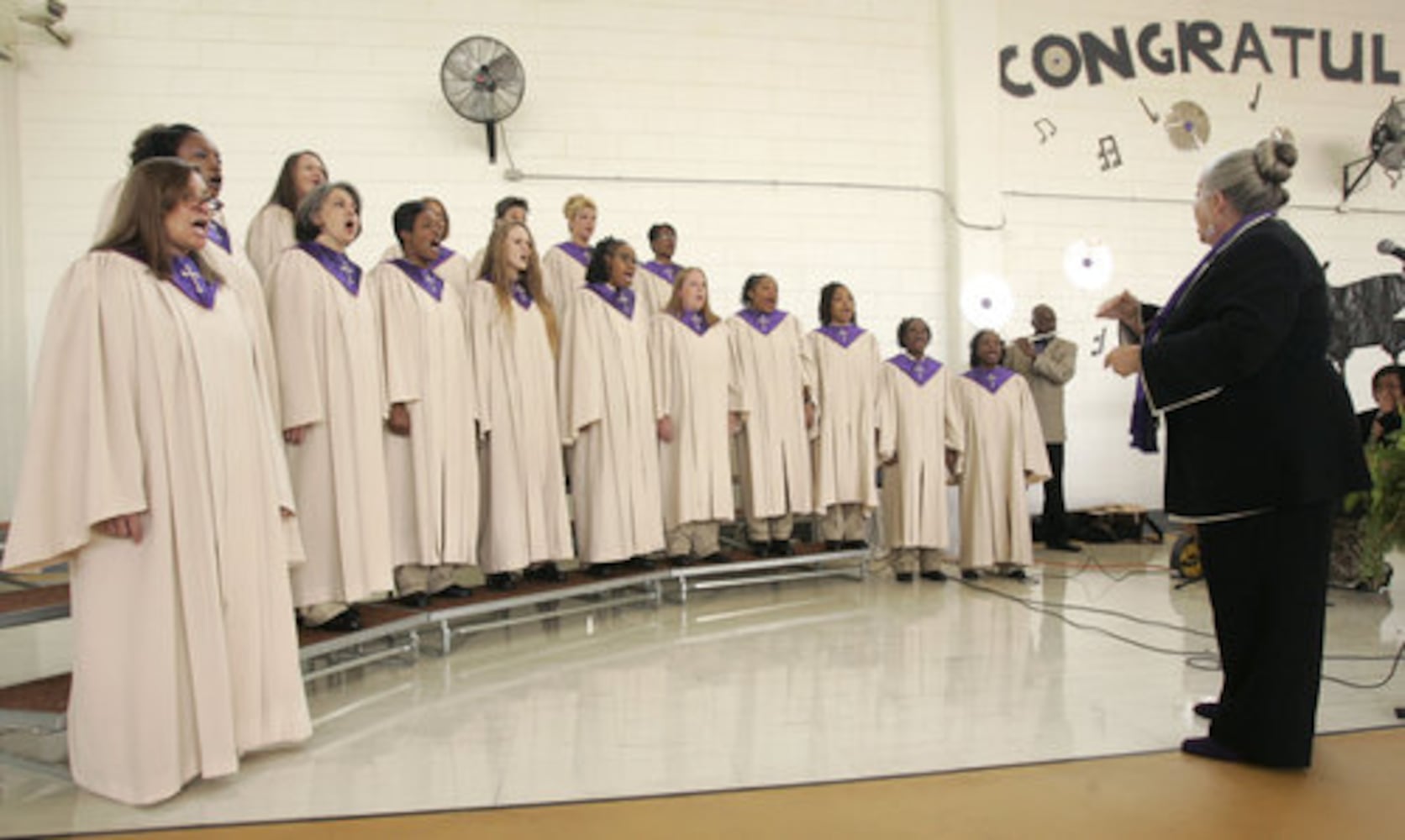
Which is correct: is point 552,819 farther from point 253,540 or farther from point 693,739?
point 253,540

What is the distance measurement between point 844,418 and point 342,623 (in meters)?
3.43

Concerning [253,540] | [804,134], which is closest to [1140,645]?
[253,540]

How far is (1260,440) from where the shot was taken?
261cm

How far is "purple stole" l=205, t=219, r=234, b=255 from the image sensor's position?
3378mm

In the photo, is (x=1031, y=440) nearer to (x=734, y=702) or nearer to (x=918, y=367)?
(x=918, y=367)

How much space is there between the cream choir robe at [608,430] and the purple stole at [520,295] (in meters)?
0.32

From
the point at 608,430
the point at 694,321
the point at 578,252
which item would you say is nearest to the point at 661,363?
the point at 694,321

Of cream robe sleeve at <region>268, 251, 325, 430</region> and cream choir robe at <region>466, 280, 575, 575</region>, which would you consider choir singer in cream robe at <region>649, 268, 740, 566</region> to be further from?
cream robe sleeve at <region>268, 251, 325, 430</region>

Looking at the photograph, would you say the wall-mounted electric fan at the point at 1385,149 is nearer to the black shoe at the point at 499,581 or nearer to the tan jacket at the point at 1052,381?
the tan jacket at the point at 1052,381

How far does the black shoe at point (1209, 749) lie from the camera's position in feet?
8.89

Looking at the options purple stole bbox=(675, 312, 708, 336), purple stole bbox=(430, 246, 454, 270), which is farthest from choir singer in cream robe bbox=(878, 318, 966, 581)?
purple stole bbox=(430, 246, 454, 270)

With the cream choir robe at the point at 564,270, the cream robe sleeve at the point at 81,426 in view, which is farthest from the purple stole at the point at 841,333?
the cream robe sleeve at the point at 81,426

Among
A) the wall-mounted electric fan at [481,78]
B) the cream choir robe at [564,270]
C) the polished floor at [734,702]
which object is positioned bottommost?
the polished floor at [734,702]

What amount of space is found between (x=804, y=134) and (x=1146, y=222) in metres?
3.37
